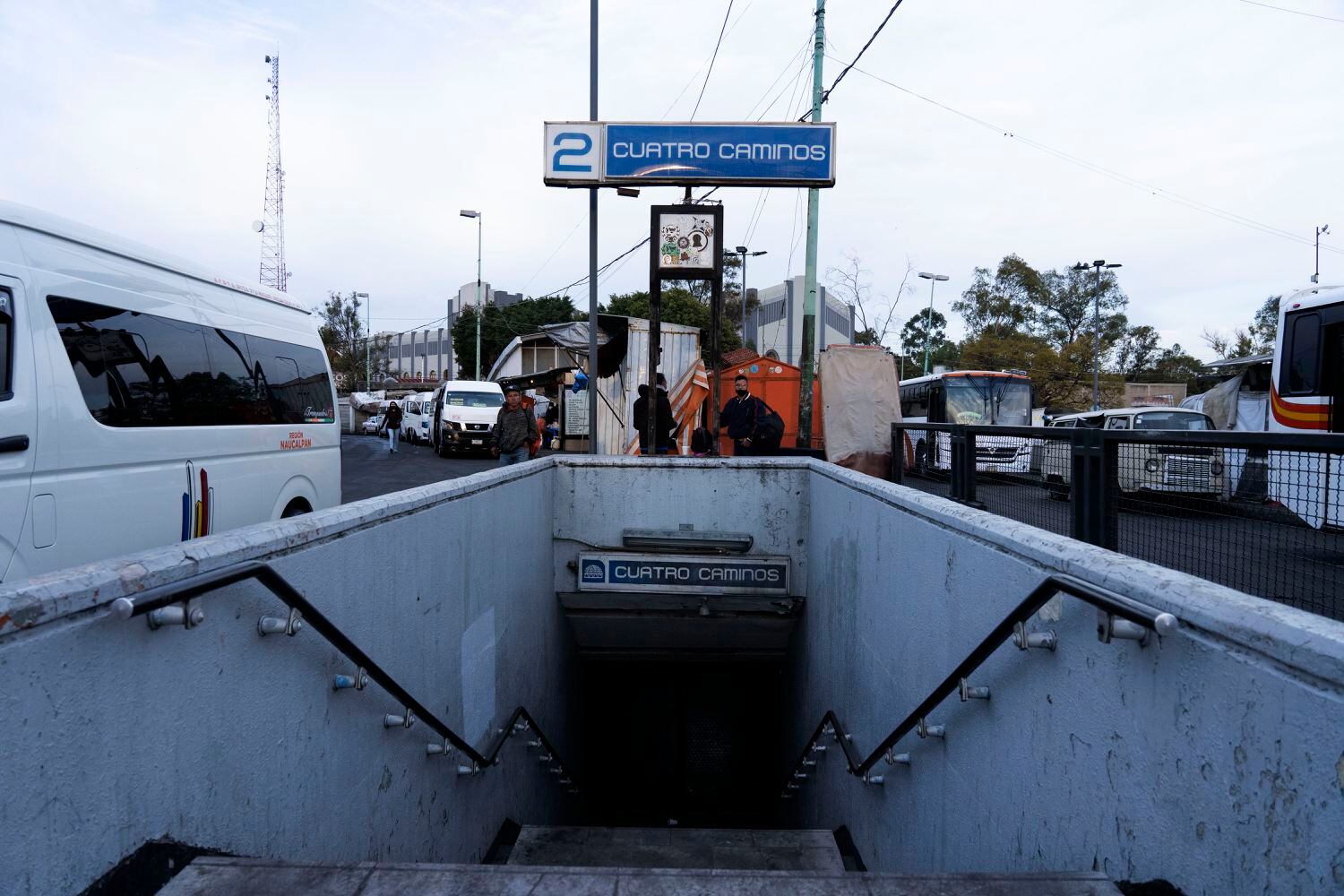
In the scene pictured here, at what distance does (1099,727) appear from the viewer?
7.57 feet

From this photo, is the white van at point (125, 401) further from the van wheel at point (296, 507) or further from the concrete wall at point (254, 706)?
the concrete wall at point (254, 706)

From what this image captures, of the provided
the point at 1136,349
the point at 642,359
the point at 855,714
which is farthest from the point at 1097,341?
the point at 855,714

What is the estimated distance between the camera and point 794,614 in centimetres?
887

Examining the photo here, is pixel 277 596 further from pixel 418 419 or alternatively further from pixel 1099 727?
pixel 418 419

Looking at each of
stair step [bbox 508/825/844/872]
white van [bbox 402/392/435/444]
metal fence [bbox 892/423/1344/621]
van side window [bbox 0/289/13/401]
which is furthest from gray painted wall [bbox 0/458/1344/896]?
white van [bbox 402/392/435/444]

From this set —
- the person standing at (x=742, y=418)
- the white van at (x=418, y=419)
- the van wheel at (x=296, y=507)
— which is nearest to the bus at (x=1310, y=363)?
the person standing at (x=742, y=418)

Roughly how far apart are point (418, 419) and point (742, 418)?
79.1 feet

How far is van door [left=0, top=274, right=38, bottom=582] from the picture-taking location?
3.92m

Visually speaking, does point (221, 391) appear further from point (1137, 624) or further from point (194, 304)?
point (1137, 624)

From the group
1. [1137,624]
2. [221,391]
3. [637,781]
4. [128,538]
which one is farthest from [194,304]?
[637,781]

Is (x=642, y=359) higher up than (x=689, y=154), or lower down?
lower down

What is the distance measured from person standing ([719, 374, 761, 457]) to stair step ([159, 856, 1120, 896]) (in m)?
8.25

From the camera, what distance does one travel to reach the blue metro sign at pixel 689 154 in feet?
33.9

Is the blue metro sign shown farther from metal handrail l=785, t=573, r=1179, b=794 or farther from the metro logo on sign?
metal handrail l=785, t=573, r=1179, b=794
